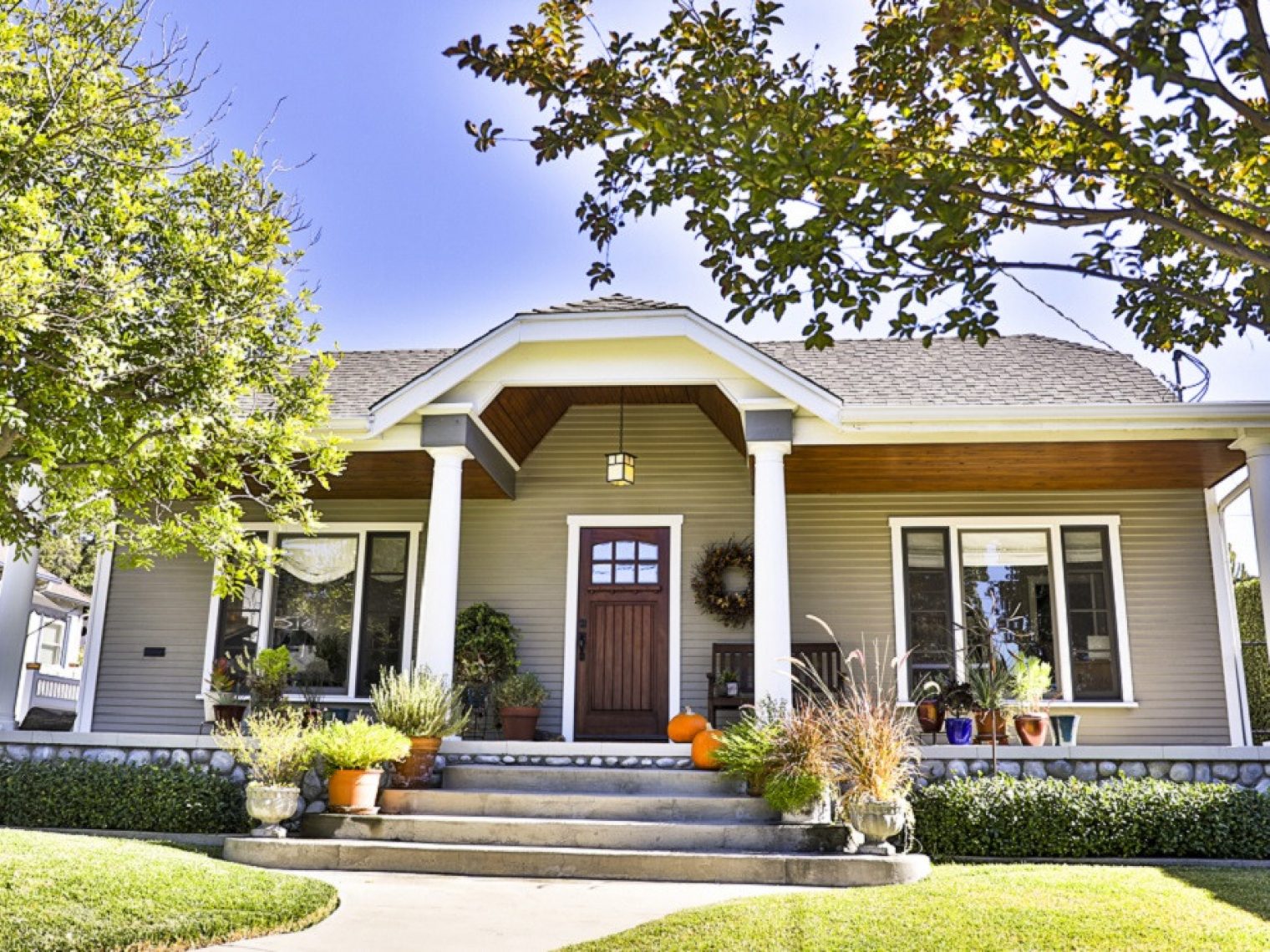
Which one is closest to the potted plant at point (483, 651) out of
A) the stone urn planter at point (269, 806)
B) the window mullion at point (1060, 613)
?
the stone urn planter at point (269, 806)

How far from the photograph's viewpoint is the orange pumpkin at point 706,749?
25.1ft

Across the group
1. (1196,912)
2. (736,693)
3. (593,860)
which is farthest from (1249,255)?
(736,693)

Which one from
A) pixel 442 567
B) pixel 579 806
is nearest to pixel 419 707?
pixel 442 567

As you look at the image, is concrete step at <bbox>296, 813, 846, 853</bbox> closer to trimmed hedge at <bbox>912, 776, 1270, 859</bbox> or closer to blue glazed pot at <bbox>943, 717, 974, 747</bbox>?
trimmed hedge at <bbox>912, 776, 1270, 859</bbox>

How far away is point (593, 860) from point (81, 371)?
370cm

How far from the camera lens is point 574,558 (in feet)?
34.0

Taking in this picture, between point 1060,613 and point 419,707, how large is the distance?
5669 mm

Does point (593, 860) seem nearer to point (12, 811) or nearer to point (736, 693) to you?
point (736, 693)

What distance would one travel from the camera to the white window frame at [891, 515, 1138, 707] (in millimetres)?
9656

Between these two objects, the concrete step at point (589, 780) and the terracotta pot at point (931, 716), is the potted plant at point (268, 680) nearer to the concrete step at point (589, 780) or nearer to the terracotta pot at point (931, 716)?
the concrete step at point (589, 780)

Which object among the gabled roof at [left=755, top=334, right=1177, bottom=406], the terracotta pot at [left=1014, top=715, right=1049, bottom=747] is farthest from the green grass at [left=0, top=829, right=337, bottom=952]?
the gabled roof at [left=755, top=334, right=1177, bottom=406]

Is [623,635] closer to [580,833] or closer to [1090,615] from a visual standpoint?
[580,833]

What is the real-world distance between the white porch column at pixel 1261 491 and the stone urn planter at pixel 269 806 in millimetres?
6945

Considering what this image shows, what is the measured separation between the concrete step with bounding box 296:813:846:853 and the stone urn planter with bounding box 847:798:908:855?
0.22 m
